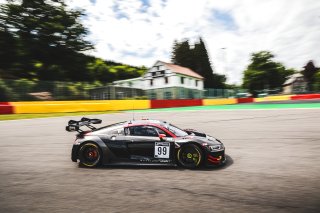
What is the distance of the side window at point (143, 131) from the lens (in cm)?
713

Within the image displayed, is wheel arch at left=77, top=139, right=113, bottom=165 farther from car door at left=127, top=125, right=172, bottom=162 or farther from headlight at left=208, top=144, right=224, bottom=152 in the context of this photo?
headlight at left=208, top=144, right=224, bottom=152

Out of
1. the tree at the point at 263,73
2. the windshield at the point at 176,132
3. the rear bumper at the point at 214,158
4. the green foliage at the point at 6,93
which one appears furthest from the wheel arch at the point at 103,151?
the tree at the point at 263,73

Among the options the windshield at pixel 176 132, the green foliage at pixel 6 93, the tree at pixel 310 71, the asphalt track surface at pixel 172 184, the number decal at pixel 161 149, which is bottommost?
the asphalt track surface at pixel 172 184

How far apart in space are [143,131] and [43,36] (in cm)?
3922

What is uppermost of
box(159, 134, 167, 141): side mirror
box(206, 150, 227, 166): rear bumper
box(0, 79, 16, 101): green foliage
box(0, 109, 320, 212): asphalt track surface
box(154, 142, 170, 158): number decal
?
box(0, 79, 16, 101): green foliage

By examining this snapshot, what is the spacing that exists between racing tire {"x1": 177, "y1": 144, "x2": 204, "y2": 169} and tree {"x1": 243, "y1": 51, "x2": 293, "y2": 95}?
70349mm

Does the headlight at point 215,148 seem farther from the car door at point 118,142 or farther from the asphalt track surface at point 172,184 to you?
the car door at point 118,142

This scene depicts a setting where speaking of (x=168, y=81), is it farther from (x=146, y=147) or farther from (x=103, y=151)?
(x=146, y=147)

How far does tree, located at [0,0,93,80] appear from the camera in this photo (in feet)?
127

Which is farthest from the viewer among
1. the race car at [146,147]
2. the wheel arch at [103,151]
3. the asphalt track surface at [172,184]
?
the wheel arch at [103,151]

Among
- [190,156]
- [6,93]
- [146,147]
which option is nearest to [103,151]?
[146,147]

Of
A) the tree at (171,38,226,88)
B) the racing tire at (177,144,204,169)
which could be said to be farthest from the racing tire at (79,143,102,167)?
the tree at (171,38,226,88)

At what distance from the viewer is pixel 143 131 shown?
7215 mm

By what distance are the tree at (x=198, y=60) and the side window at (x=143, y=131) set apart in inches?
3130
